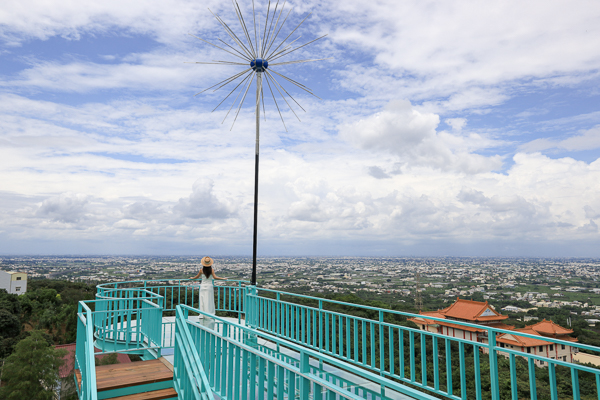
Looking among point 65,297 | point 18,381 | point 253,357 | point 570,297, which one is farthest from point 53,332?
point 570,297

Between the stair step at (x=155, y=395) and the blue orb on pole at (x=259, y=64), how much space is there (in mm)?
9068

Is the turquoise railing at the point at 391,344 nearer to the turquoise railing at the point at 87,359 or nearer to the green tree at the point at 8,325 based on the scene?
the turquoise railing at the point at 87,359

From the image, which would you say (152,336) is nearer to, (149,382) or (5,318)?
(149,382)

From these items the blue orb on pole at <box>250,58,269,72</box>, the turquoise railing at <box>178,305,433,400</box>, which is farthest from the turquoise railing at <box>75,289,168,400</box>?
the blue orb on pole at <box>250,58,269,72</box>

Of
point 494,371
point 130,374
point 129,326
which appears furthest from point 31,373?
point 494,371

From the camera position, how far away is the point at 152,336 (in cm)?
729

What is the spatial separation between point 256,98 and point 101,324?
7.30 meters

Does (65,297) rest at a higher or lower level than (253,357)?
lower

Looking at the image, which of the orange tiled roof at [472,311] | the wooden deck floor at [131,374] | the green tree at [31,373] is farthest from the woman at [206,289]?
the green tree at [31,373]

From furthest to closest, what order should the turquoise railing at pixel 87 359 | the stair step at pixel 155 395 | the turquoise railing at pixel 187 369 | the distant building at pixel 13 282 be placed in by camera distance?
the distant building at pixel 13 282 → the stair step at pixel 155 395 → the turquoise railing at pixel 87 359 → the turquoise railing at pixel 187 369

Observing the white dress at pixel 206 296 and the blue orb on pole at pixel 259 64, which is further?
the blue orb on pole at pixel 259 64

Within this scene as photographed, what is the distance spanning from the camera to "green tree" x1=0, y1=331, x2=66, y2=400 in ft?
106

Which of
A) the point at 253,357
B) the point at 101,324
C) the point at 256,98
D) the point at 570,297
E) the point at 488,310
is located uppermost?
the point at 256,98

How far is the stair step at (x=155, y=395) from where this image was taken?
18.7 ft
